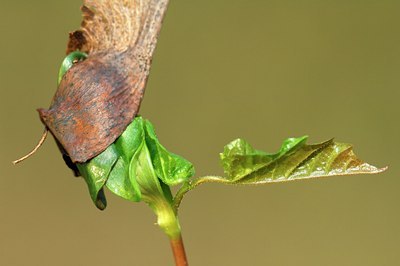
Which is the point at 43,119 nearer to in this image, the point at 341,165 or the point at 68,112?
the point at 68,112

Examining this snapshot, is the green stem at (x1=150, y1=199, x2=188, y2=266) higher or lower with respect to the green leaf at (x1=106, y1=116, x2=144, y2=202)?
lower

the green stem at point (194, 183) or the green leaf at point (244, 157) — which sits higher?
the green leaf at point (244, 157)

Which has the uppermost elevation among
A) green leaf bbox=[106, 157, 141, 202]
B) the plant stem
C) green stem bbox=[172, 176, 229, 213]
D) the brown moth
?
the brown moth

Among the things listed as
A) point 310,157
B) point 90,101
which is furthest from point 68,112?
point 310,157
